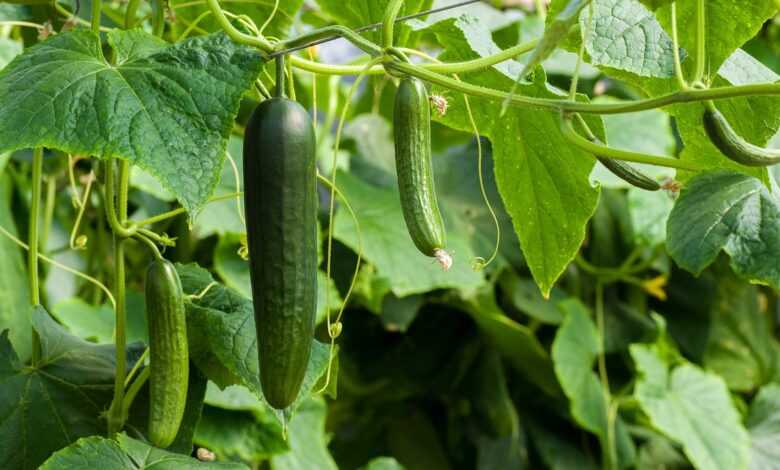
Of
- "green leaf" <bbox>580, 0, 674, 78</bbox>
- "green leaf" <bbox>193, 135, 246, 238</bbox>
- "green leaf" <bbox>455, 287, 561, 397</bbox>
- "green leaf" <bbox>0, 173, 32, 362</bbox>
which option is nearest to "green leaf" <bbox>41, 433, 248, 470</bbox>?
"green leaf" <bbox>580, 0, 674, 78</bbox>

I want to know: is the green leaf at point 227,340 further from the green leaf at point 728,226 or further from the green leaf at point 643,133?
the green leaf at point 643,133

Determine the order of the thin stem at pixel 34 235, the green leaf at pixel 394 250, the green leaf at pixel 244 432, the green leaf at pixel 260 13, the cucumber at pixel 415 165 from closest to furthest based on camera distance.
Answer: the cucumber at pixel 415 165 → the thin stem at pixel 34 235 → the green leaf at pixel 260 13 → the green leaf at pixel 244 432 → the green leaf at pixel 394 250

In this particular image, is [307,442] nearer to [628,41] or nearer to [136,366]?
[136,366]

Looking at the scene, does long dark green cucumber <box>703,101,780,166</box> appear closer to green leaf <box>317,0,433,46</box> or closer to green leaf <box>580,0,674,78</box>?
green leaf <box>580,0,674,78</box>

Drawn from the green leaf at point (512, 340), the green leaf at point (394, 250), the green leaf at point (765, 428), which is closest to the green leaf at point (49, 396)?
the green leaf at point (394, 250)

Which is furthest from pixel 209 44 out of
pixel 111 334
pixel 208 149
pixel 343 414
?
pixel 343 414
